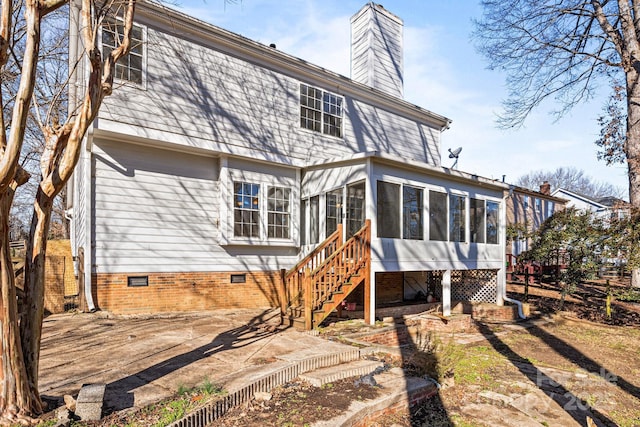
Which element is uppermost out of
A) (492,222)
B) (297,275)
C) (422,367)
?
(492,222)

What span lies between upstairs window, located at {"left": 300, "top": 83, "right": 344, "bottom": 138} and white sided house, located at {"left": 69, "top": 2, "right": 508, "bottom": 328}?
41mm

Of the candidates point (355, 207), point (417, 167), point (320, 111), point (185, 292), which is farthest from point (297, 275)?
point (320, 111)

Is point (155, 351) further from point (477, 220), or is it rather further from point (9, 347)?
point (477, 220)

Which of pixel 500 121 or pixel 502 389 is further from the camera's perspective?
pixel 500 121

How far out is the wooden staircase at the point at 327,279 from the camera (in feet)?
23.9

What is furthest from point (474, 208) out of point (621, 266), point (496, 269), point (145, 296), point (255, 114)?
point (145, 296)

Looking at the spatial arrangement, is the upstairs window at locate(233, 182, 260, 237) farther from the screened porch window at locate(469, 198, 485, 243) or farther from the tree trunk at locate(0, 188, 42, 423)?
the tree trunk at locate(0, 188, 42, 423)

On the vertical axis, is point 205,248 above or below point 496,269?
above

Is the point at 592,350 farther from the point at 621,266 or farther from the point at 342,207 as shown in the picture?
the point at 342,207

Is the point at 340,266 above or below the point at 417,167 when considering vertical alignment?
below

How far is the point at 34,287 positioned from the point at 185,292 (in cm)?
568

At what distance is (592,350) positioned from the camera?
Answer: 8312 mm

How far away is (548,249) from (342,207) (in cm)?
738

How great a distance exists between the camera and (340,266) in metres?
7.84
